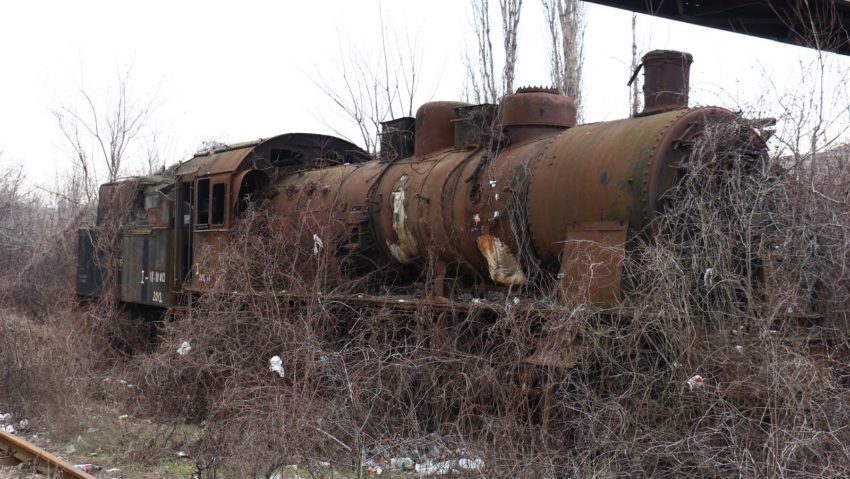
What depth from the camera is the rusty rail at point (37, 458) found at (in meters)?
6.56

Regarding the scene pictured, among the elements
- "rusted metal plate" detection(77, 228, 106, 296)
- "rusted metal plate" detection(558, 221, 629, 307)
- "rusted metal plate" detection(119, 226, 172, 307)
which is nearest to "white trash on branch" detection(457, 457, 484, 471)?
"rusted metal plate" detection(558, 221, 629, 307)

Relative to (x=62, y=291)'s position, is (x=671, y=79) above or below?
above

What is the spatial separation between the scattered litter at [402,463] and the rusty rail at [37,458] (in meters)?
2.37

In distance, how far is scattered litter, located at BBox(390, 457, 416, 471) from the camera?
20.8 ft

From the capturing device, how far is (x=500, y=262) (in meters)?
7.49

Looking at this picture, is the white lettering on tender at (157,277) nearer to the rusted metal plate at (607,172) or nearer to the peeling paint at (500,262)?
the peeling paint at (500,262)

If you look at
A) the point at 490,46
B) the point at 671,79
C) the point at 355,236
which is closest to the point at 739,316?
the point at 671,79

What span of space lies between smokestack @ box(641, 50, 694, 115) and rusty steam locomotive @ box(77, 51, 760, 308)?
1 centimetres

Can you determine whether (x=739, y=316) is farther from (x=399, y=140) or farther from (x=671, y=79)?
(x=399, y=140)

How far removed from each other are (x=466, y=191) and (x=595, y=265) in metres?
2.09

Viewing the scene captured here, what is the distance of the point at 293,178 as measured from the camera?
11305mm

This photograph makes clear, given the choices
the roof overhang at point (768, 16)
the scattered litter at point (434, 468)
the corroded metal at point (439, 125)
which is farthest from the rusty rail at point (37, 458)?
the roof overhang at point (768, 16)

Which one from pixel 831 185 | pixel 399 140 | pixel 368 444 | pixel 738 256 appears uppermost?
pixel 399 140

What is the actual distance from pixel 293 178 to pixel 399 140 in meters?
2.06
